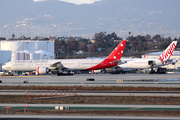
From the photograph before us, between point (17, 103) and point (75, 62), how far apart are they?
39710 millimetres

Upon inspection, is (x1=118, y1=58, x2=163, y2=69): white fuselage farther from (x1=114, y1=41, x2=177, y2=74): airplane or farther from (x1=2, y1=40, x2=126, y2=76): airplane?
(x1=2, y1=40, x2=126, y2=76): airplane

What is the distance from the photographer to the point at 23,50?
343 feet

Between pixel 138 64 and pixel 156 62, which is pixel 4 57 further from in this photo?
pixel 156 62

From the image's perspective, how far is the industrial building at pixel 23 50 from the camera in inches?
3354

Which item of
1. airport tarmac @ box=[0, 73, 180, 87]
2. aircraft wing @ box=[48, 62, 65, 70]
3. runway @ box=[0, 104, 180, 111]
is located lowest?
runway @ box=[0, 104, 180, 111]

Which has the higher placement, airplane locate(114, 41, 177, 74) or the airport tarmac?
airplane locate(114, 41, 177, 74)

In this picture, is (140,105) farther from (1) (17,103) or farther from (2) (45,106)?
(1) (17,103)

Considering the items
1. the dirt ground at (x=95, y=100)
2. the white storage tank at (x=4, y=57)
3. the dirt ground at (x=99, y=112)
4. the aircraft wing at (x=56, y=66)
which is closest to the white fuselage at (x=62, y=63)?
the aircraft wing at (x=56, y=66)

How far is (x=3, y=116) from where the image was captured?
17.1 metres

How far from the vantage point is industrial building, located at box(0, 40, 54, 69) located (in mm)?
85188

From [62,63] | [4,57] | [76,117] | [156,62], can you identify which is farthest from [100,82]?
[4,57]

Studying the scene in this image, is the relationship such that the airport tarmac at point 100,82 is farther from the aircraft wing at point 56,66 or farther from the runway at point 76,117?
the runway at point 76,117

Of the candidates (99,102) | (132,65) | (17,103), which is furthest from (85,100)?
(132,65)

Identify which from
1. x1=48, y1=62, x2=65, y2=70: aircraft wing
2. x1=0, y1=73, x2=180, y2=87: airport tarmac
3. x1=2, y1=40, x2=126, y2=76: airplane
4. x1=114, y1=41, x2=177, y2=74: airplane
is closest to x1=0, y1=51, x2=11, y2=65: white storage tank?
x1=2, y1=40, x2=126, y2=76: airplane
